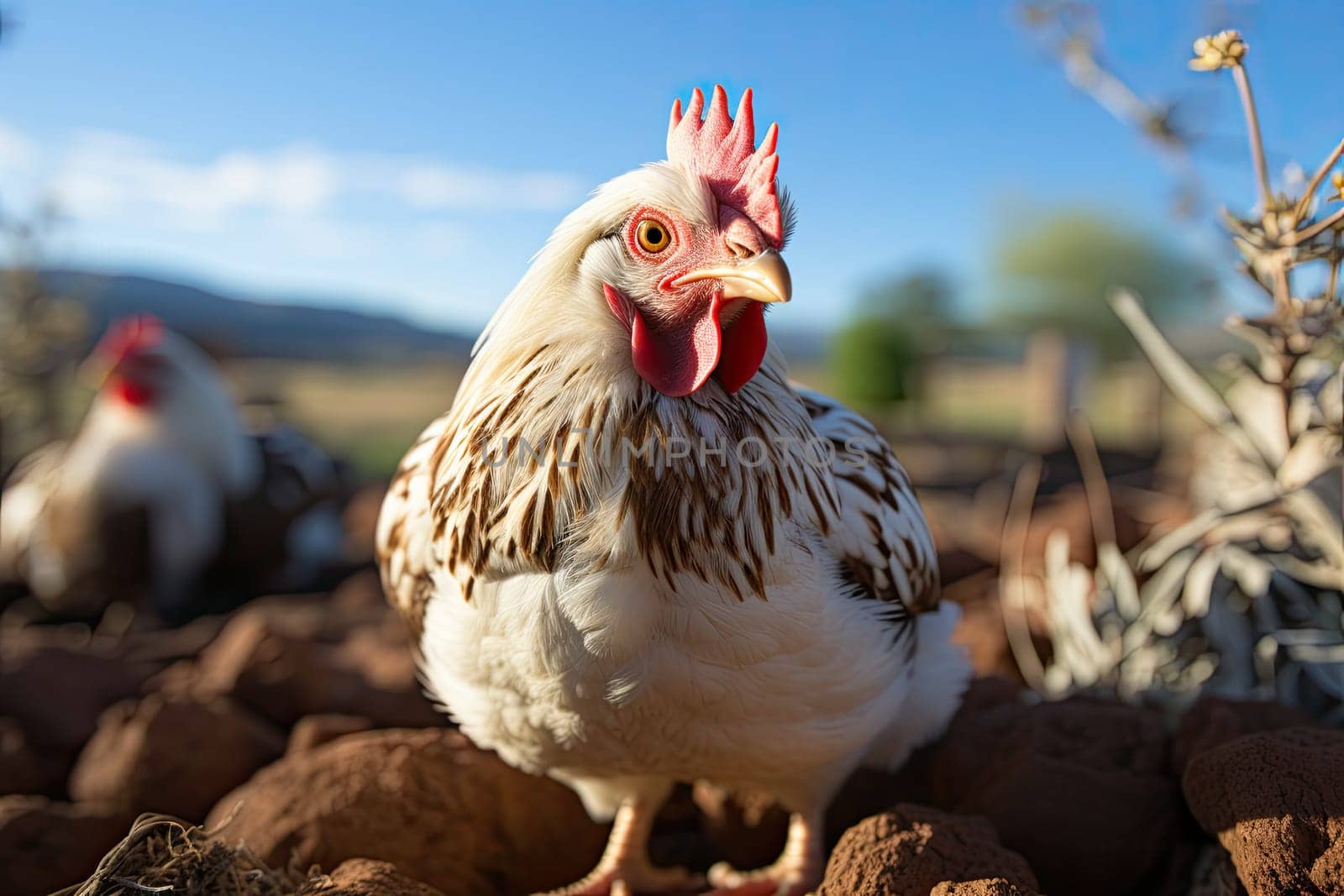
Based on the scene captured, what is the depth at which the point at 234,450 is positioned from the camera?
5.26 m

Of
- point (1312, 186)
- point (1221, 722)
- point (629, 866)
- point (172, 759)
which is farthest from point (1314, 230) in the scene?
point (172, 759)

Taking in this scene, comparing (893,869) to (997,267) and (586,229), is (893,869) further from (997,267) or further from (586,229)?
(997,267)

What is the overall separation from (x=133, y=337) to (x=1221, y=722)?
5.71m

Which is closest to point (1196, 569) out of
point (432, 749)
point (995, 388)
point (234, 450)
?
point (432, 749)

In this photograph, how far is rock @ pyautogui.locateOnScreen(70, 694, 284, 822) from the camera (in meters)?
2.35

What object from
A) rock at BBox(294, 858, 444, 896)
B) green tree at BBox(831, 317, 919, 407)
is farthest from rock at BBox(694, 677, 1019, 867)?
green tree at BBox(831, 317, 919, 407)

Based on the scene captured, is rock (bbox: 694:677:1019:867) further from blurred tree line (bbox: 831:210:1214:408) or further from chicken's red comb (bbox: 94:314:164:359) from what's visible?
blurred tree line (bbox: 831:210:1214:408)

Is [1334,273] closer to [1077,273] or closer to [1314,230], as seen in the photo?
[1314,230]

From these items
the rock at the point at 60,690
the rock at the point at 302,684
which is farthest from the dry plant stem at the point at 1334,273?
the rock at the point at 60,690

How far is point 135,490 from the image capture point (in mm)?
4703

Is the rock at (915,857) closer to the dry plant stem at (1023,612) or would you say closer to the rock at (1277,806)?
the rock at (1277,806)

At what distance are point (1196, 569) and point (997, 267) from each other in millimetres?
21019

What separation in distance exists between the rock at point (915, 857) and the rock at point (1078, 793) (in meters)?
0.25

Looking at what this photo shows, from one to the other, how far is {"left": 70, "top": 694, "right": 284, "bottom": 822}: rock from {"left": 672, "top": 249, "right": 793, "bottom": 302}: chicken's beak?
6.46 ft
